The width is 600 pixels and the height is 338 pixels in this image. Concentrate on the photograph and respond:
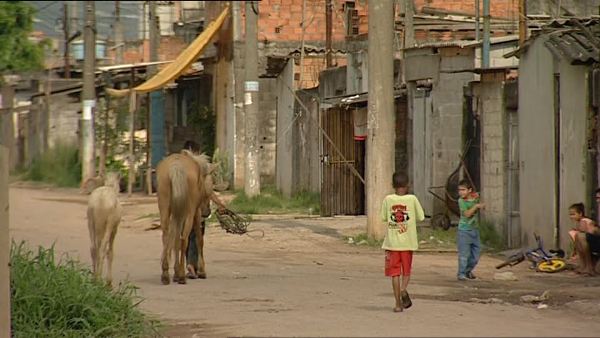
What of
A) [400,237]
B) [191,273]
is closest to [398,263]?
[400,237]

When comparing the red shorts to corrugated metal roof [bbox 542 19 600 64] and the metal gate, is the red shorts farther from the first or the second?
the metal gate

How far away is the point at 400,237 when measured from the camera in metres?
11.9

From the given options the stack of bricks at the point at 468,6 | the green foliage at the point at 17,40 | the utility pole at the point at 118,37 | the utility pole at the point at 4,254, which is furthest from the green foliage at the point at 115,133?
the utility pole at the point at 4,254

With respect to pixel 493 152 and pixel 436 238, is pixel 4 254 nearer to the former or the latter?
pixel 436 238

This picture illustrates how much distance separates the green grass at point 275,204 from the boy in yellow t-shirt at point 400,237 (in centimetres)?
1429

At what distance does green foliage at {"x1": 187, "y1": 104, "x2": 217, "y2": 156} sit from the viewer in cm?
3788

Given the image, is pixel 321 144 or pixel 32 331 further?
pixel 321 144

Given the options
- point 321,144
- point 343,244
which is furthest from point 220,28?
point 343,244

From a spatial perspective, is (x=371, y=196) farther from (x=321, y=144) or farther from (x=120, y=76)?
(x=120, y=76)

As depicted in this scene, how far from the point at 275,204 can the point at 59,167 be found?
18585 mm

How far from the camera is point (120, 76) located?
4209 cm

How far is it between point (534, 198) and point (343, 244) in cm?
323

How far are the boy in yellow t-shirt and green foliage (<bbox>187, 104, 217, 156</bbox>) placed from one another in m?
25.6

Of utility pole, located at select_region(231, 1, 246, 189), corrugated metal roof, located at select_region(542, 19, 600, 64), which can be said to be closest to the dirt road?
corrugated metal roof, located at select_region(542, 19, 600, 64)
